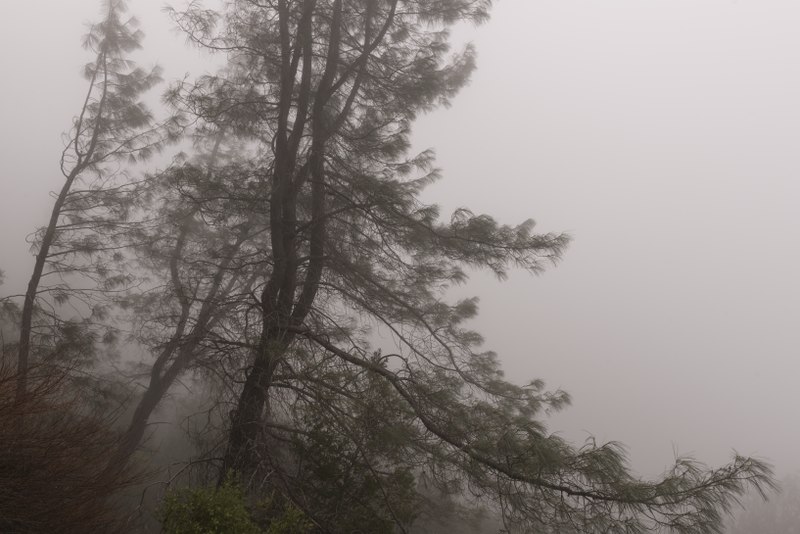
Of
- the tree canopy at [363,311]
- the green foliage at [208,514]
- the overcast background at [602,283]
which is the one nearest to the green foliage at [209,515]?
the green foliage at [208,514]

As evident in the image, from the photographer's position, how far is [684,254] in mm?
84500

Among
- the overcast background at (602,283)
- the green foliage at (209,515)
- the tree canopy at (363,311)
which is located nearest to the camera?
the green foliage at (209,515)

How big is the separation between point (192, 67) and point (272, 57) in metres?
56.7

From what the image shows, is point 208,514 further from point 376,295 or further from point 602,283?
point 602,283

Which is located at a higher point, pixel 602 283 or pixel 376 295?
pixel 602 283

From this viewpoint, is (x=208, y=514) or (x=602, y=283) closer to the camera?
(x=208, y=514)

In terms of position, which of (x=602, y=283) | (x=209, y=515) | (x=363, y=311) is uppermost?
(x=602, y=283)

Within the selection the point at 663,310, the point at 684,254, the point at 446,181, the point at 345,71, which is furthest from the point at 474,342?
the point at 684,254

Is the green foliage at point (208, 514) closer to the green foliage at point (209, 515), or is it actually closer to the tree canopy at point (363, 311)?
the green foliage at point (209, 515)

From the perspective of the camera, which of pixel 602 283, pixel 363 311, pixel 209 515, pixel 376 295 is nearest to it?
pixel 209 515

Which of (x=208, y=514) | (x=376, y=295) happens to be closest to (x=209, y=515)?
(x=208, y=514)

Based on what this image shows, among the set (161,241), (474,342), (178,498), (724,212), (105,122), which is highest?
(724,212)

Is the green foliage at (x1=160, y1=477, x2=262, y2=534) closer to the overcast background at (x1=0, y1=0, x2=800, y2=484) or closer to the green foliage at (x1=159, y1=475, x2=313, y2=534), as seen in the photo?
the green foliage at (x1=159, y1=475, x2=313, y2=534)

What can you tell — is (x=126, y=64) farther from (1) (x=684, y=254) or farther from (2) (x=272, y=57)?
(1) (x=684, y=254)
